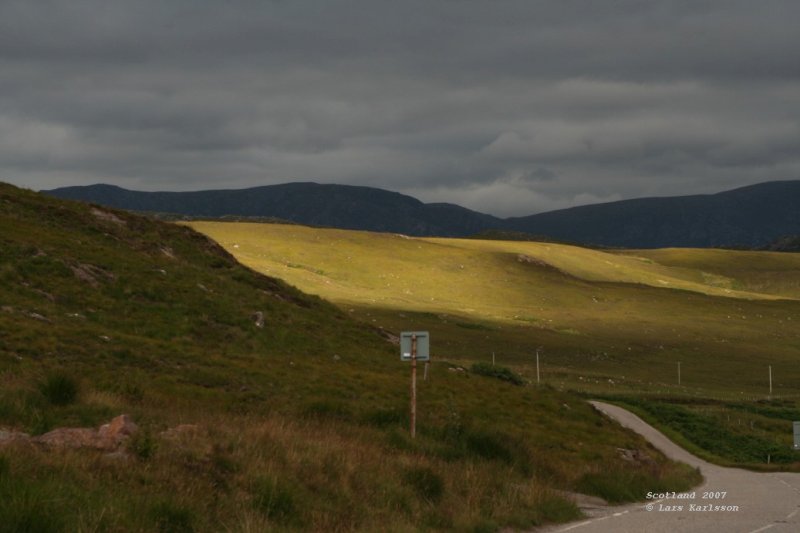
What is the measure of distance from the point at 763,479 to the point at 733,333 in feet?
297

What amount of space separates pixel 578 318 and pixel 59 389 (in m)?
109

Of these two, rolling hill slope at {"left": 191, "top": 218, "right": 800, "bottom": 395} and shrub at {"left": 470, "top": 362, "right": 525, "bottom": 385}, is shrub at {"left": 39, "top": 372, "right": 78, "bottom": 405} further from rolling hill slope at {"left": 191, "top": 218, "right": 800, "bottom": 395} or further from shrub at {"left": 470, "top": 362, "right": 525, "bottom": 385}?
rolling hill slope at {"left": 191, "top": 218, "right": 800, "bottom": 395}

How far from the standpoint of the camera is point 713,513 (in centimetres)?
2180

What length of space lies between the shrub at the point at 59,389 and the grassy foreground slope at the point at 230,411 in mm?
45

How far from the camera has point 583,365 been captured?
311 feet

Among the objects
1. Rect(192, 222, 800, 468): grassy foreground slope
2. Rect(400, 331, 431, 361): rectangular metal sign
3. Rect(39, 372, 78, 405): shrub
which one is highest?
Rect(400, 331, 431, 361): rectangular metal sign

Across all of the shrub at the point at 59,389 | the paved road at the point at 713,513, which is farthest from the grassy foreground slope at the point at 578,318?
the shrub at the point at 59,389

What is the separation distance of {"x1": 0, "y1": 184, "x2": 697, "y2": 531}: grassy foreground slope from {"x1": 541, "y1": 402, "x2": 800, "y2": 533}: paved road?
1221mm

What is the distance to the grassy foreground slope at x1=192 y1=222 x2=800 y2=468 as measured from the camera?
252 feet

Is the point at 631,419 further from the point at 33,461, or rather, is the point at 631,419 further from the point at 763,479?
the point at 33,461

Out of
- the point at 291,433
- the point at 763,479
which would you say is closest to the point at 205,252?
the point at 763,479

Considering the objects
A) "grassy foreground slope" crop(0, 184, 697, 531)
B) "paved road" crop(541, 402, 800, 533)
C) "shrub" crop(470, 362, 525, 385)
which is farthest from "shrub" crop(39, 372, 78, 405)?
"shrub" crop(470, 362, 525, 385)

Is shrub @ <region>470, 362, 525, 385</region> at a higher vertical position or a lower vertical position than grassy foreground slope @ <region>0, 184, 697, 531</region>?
lower

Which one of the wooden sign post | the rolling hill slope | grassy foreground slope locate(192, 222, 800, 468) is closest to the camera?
the wooden sign post
